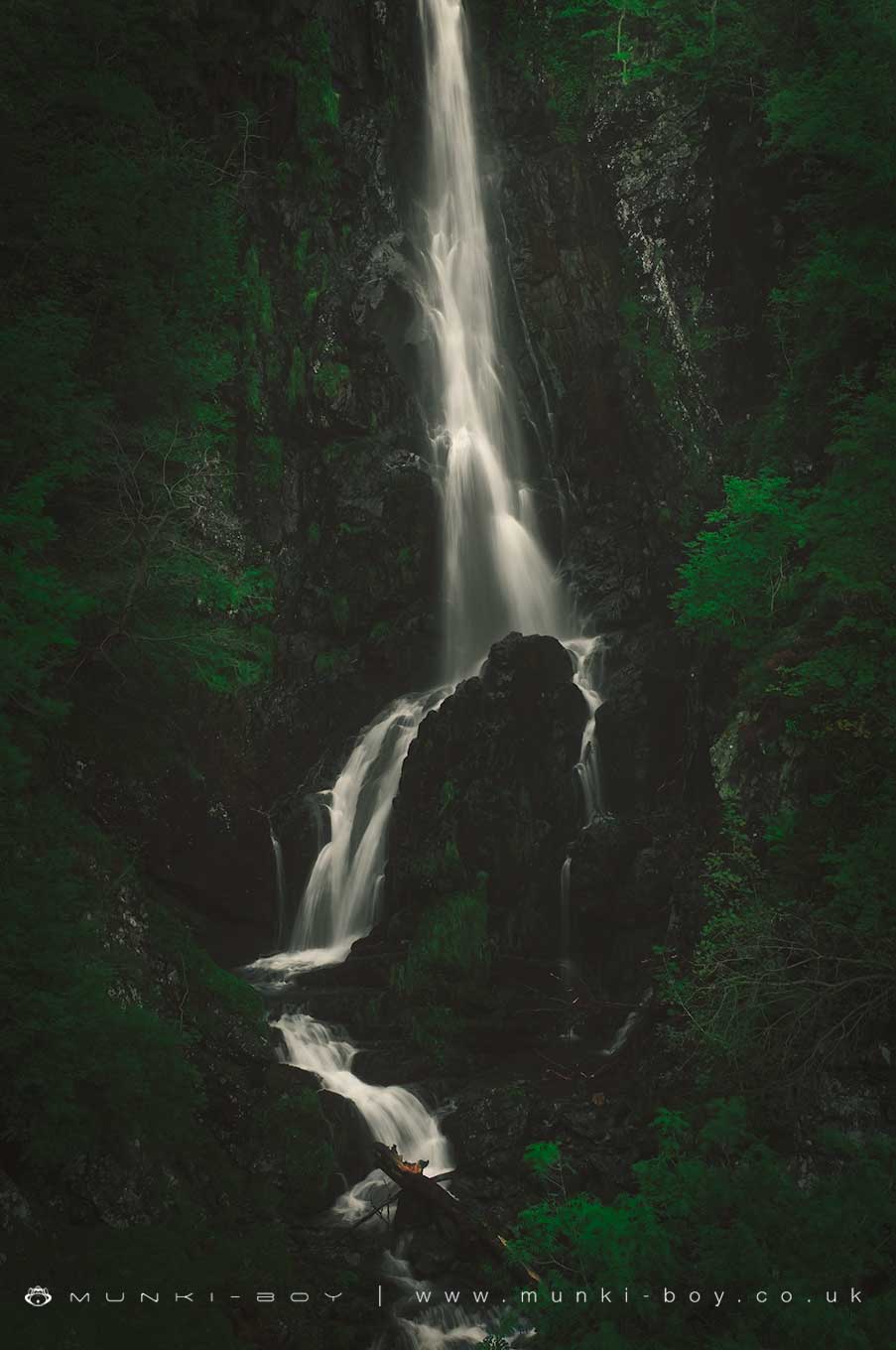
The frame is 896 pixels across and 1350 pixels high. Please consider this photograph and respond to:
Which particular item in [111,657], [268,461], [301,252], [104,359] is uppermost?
[301,252]

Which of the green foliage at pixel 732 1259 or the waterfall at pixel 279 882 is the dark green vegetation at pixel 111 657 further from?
the waterfall at pixel 279 882

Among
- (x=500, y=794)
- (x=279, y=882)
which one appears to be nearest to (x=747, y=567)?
(x=500, y=794)

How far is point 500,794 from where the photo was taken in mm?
19094

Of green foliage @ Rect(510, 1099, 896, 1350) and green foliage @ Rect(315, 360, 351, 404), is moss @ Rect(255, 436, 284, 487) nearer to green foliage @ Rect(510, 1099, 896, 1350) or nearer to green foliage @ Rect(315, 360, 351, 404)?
green foliage @ Rect(315, 360, 351, 404)

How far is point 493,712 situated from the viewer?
19.6 meters

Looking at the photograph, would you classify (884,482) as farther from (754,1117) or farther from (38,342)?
Result: (38,342)

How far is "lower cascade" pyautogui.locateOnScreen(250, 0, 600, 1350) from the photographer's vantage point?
15.6 metres

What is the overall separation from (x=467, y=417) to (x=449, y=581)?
4.98 meters

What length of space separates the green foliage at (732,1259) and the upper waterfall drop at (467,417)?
Answer: 17.3m

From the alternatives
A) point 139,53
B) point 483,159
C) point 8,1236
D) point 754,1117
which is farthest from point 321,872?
point 483,159

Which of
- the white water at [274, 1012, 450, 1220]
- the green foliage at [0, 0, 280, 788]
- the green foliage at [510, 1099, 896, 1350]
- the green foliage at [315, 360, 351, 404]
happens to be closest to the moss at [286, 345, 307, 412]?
the green foliage at [315, 360, 351, 404]

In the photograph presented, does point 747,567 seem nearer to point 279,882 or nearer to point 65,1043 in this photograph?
point 279,882

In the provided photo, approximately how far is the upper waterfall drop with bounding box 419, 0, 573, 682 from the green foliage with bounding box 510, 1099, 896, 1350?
1726 centimetres

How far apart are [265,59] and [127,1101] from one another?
22.1 meters
